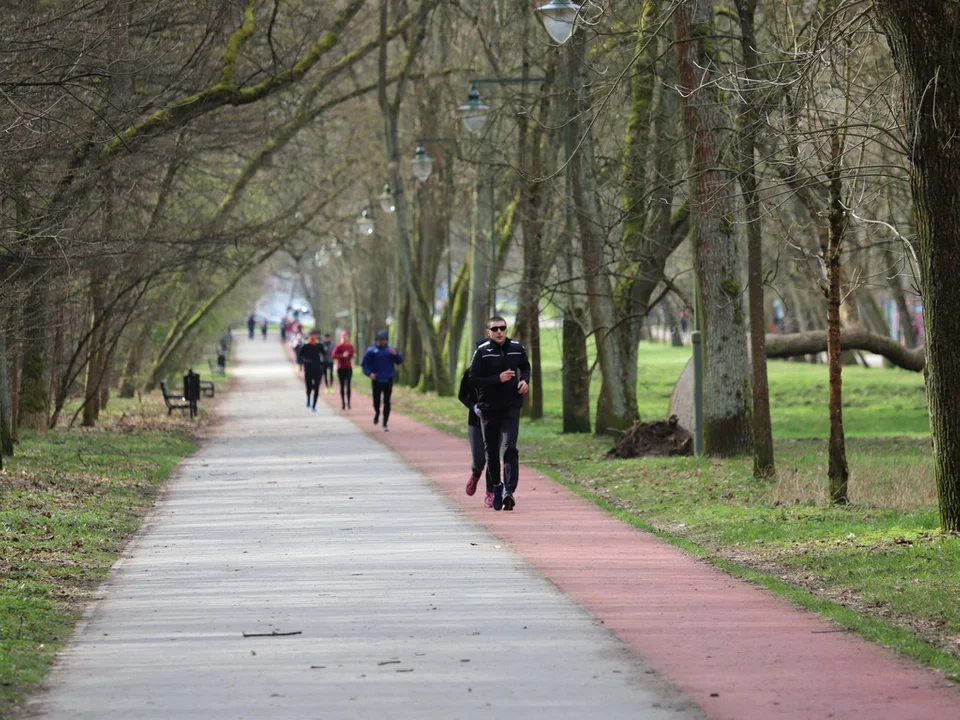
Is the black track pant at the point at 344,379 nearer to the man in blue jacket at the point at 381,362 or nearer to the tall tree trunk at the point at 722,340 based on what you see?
the man in blue jacket at the point at 381,362

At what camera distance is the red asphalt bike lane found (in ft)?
23.6

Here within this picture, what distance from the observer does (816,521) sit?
46.6 feet

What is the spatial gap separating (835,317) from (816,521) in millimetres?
1883

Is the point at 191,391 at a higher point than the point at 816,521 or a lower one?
higher

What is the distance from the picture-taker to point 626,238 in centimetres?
2488

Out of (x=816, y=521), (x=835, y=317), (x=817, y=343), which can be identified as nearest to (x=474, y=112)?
(x=817, y=343)

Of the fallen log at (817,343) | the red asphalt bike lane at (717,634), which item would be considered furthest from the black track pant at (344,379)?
the red asphalt bike lane at (717,634)

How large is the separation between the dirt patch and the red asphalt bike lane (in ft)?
22.4

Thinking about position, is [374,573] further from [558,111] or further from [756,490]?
[558,111]

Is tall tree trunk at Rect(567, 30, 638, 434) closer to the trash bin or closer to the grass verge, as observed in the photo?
the grass verge

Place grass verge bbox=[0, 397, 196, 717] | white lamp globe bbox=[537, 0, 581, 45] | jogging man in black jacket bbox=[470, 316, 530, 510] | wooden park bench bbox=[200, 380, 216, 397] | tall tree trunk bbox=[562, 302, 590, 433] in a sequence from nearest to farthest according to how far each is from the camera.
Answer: grass verge bbox=[0, 397, 196, 717] → jogging man in black jacket bbox=[470, 316, 530, 510] → white lamp globe bbox=[537, 0, 581, 45] → tall tree trunk bbox=[562, 302, 590, 433] → wooden park bench bbox=[200, 380, 216, 397]

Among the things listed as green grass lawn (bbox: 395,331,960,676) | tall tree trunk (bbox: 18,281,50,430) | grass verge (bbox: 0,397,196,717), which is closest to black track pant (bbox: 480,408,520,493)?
green grass lawn (bbox: 395,331,960,676)

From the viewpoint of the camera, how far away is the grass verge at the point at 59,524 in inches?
352

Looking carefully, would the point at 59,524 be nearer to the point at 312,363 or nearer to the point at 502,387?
the point at 502,387
